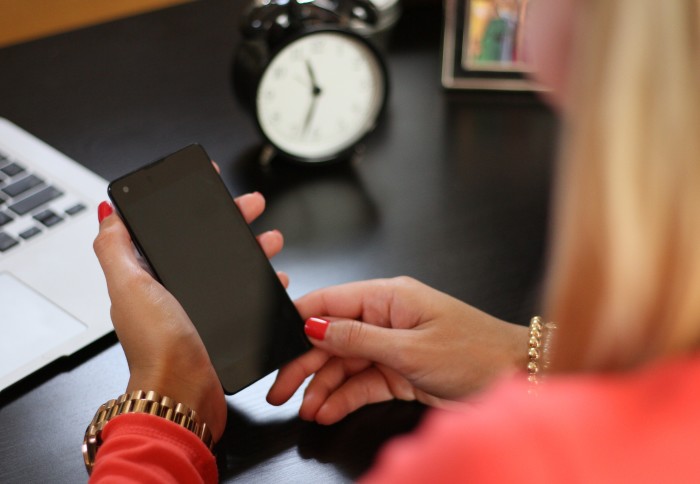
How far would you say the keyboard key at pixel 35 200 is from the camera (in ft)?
3.18

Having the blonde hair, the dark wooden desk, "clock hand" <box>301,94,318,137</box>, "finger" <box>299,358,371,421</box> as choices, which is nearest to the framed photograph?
the dark wooden desk

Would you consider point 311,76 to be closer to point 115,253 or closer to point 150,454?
point 115,253

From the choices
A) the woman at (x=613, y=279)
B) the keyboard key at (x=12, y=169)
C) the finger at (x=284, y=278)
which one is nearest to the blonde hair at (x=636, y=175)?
the woman at (x=613, y=279)

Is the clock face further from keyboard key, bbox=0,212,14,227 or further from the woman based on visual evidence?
the woman

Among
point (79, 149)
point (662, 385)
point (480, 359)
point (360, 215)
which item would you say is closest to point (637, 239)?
point (662, 385)

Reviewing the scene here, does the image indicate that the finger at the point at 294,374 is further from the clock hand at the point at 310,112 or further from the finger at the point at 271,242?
the clock hand at the point at 310,112

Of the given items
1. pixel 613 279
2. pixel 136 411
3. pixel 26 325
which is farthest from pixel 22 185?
pixel 613 279

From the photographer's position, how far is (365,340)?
0.81 meters

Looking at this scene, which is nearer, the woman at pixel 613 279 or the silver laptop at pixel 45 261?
the woman at pixel 613 279

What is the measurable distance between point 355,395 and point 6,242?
0.42m

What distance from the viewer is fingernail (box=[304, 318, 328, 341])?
32.5 inches

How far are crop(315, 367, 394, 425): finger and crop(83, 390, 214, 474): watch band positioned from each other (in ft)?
0.40

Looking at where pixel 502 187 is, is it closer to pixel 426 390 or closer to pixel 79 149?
pixel 426 390

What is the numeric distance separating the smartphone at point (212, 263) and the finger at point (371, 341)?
4 centimetres
